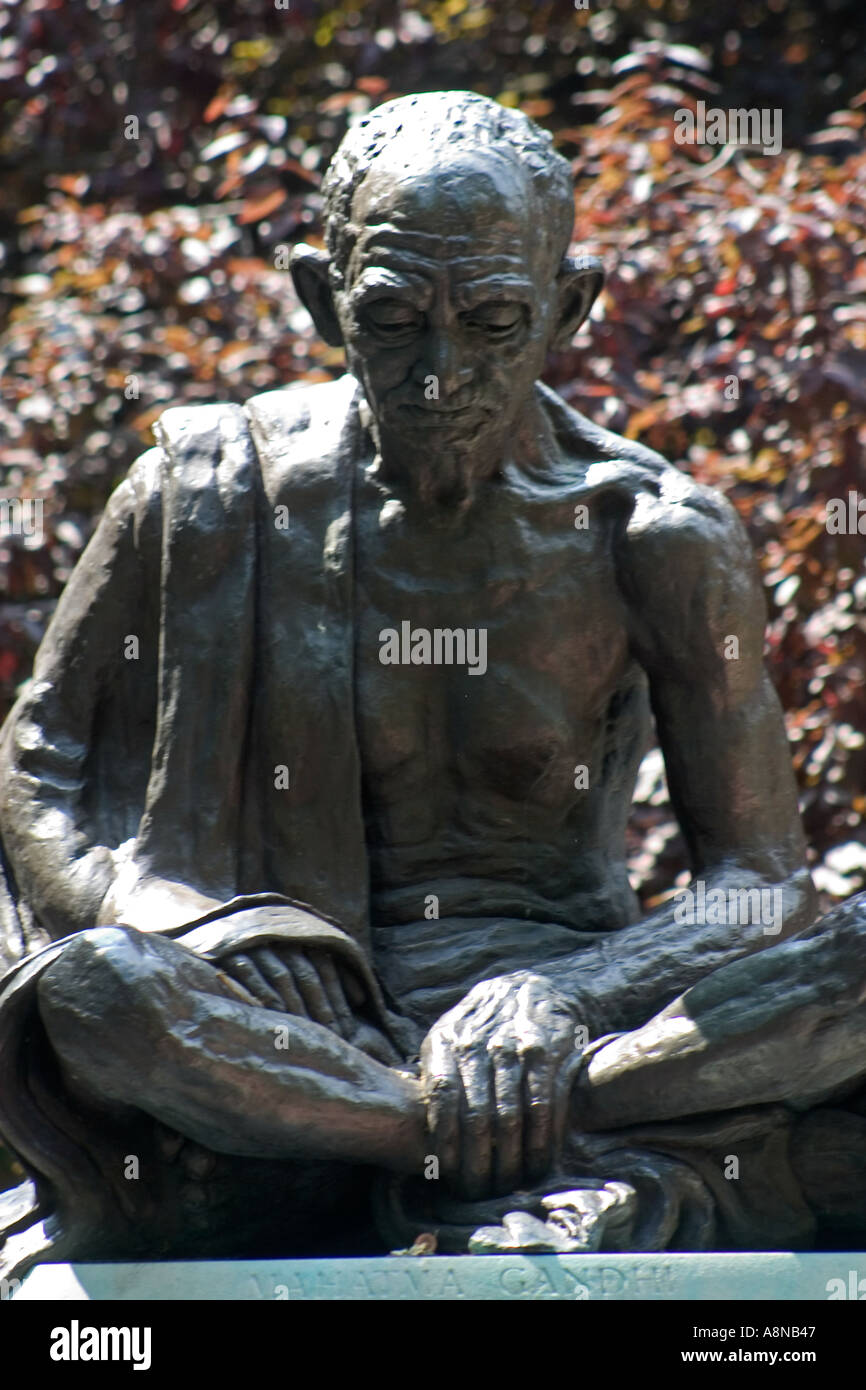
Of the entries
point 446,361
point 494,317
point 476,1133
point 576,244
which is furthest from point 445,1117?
point 576,244

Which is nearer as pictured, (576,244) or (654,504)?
(654,504)

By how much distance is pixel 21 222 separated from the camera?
10000mm

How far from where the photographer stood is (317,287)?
18.6 ft

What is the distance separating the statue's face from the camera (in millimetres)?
5242

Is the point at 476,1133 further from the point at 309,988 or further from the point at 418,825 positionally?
the point at 418,825

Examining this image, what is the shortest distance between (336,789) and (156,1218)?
943 mm

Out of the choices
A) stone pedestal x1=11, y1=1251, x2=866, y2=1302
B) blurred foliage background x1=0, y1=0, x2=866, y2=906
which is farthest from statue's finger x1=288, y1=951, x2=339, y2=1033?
blurred foliage background x1=0, y1=0, x2=866, y2=906

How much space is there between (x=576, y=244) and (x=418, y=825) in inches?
144

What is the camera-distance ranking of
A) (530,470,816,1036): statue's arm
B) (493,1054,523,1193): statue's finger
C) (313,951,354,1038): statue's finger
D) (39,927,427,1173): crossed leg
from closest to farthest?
(39,927,427,1173): crossed leg < (493,1054,523,1193): statue's finger < (313,951,354,1038): statue's finger < (530,470,816,1036): statue's arm

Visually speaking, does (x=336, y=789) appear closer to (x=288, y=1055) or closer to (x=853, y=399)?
(x=288, y=1055)

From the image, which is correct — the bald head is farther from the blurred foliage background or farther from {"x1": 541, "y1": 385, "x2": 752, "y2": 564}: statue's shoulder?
the blurred foliage background

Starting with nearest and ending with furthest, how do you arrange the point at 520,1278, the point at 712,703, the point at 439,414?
the point at 520,1278 < the point at 439,414 < the point at 712,703

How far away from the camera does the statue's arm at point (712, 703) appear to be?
18.2 feet

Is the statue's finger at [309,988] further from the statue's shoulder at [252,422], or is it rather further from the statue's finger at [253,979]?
the statue's shoulder at [252,422]
